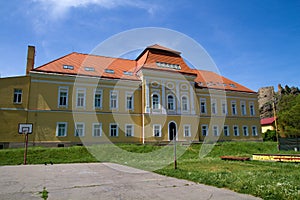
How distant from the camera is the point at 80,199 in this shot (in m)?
5.00

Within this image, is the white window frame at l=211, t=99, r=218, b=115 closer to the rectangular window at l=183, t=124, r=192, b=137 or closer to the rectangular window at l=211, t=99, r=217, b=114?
the rectangular window at l=211, t=99, r=217, b=114

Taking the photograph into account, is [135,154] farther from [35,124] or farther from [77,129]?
[35,124]

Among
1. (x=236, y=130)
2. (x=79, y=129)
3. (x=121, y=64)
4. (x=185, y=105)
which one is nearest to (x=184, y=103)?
(x=185, y=105)

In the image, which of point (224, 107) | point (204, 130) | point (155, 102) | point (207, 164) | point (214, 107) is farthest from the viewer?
point (224, 107)

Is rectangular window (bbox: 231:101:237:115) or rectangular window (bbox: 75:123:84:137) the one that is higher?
rectangular window (bbox: 231:101:237:115)

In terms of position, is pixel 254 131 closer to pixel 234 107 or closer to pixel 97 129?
pixel 234 107

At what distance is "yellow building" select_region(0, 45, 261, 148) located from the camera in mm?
20953

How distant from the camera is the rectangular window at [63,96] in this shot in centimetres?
2236

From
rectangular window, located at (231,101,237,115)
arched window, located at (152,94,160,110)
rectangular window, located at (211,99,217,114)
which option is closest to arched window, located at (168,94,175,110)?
arched window, located at (152,94,160,110)

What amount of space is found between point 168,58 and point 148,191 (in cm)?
2274

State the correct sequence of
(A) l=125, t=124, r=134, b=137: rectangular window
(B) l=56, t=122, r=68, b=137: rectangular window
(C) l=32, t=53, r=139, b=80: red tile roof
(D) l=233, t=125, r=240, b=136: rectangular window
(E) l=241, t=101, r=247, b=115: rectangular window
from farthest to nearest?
(E) l=241, t=101, r=247, b=115: rectangular window, (D) l=233, t=125, r=240, b=136: rectangular window, (A) l=125, t=124, r=134, b=137: rectangular window, (C) l=32, t=53, r=139, b=80: red tile roof, (B) l=56, t=122, r=68, b=137: rectangular window

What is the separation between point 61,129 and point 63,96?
3.33 metres

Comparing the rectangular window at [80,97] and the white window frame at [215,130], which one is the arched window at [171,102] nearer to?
the white window frame at [215,130]

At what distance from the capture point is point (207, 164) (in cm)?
1197
